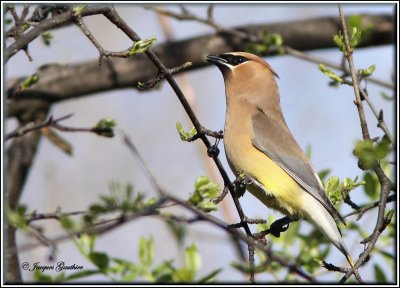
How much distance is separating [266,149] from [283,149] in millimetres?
128

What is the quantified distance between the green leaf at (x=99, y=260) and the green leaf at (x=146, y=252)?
17cm

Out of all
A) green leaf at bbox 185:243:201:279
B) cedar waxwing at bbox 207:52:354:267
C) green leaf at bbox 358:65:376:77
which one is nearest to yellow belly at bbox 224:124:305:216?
cedar waxwing at bbox 207:52:354:267

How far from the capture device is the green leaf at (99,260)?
3.24 meters

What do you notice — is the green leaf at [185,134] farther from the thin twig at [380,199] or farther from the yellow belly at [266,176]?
the yellow belly at [266,176]

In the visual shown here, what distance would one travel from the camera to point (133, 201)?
2561 millimetres

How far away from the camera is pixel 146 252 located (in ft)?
11.1

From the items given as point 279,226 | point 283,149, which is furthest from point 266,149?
point 279,226

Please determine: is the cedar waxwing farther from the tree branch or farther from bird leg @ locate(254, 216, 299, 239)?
the tree branch

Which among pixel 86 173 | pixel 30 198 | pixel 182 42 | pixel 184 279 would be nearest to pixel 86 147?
pixel 86 173

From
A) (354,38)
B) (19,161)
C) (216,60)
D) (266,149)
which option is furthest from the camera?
(19,161)

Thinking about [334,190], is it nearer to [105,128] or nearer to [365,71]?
[365,71]

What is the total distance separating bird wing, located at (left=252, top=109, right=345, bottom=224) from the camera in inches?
146

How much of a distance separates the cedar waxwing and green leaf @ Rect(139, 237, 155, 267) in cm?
57

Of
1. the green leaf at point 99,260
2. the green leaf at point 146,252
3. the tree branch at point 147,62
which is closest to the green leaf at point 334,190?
the green leaf at point 146,252
